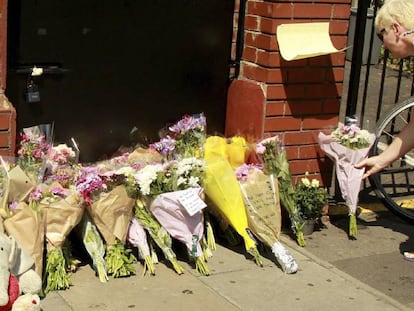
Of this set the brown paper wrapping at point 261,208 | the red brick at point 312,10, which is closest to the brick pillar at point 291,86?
the red brick at point 312,10

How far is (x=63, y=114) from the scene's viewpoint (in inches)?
187

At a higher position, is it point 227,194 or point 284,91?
point 284,91

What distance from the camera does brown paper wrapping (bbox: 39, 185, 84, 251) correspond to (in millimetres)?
3984

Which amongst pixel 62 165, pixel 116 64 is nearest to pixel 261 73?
pixel 116 64

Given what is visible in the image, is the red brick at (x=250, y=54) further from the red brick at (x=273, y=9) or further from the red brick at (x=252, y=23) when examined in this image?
the red brick at (x=273, y=9)

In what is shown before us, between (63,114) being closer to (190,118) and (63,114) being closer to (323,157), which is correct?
(190,118)

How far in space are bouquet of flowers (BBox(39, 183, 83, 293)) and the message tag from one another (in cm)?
57

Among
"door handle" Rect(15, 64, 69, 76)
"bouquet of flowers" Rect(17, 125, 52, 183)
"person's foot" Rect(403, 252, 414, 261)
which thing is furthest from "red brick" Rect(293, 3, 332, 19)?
"bouquet of flowers" Rect(17, 125, 52, 183)

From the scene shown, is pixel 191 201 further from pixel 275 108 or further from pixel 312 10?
pixel 312 10

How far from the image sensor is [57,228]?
401 cm

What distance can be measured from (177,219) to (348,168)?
4.29 feet

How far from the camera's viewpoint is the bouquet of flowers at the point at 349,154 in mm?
4910

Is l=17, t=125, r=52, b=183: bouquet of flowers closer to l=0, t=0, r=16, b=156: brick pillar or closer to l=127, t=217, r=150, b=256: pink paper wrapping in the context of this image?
l=0, t=0, r=16, b=156: brick pillar

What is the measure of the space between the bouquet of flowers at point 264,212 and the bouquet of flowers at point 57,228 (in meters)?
1.05
